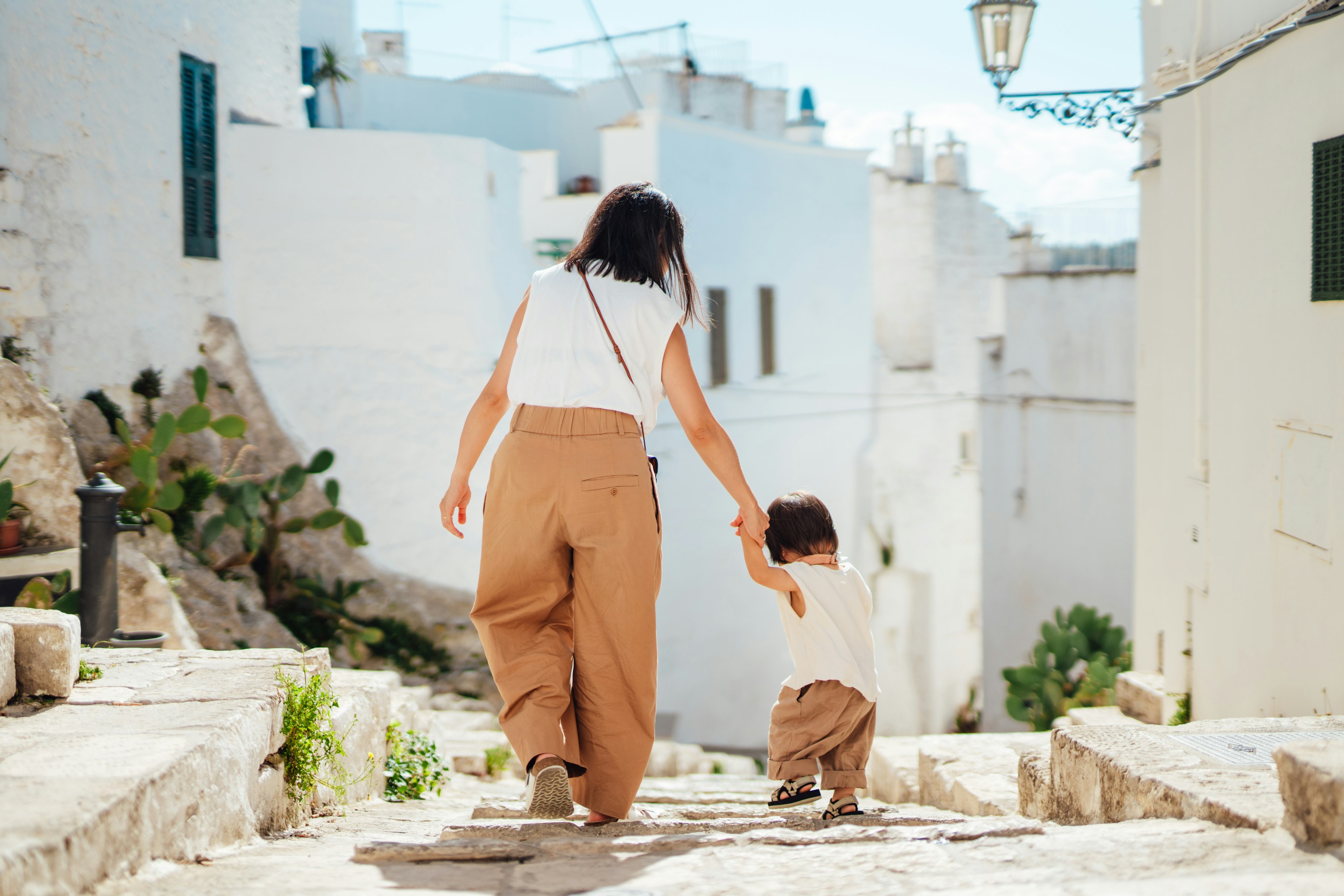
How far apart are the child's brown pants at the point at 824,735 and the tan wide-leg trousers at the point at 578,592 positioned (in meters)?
0.60

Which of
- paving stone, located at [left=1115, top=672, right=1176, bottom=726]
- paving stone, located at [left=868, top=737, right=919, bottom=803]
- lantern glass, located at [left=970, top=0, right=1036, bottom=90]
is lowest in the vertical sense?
paving stone, located at [left=868, top=737, right=919, bottom=803]

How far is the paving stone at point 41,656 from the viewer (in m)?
2.94

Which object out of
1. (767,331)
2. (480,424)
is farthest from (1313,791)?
(767,331)

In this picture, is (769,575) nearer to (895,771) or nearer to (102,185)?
(895,771)

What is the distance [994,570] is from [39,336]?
1152 centimetres

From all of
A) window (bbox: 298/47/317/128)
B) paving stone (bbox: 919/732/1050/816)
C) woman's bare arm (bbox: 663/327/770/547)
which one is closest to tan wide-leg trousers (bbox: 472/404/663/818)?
woman's bare arm (bbox: 663/327/770/547)

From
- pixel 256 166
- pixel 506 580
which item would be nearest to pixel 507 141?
pixel 256 166

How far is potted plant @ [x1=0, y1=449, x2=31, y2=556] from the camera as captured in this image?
646cm

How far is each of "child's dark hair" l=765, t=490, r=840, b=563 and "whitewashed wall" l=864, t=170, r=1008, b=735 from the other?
12955 mm

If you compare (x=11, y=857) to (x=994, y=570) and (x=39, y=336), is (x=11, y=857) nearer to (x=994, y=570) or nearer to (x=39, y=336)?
(x=39, y=336)

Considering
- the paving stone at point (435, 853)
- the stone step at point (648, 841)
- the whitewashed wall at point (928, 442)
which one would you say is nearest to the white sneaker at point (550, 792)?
the stone step at point (648, 841)

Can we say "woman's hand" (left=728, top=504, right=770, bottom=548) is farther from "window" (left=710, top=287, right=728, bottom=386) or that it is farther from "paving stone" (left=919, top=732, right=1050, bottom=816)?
"window" (left=710, top=287, right=728, bottom=386)

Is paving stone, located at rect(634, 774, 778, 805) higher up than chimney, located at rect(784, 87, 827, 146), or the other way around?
chimney, located at rect(784, 87, 827, 146)

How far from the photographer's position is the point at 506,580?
2855mm
